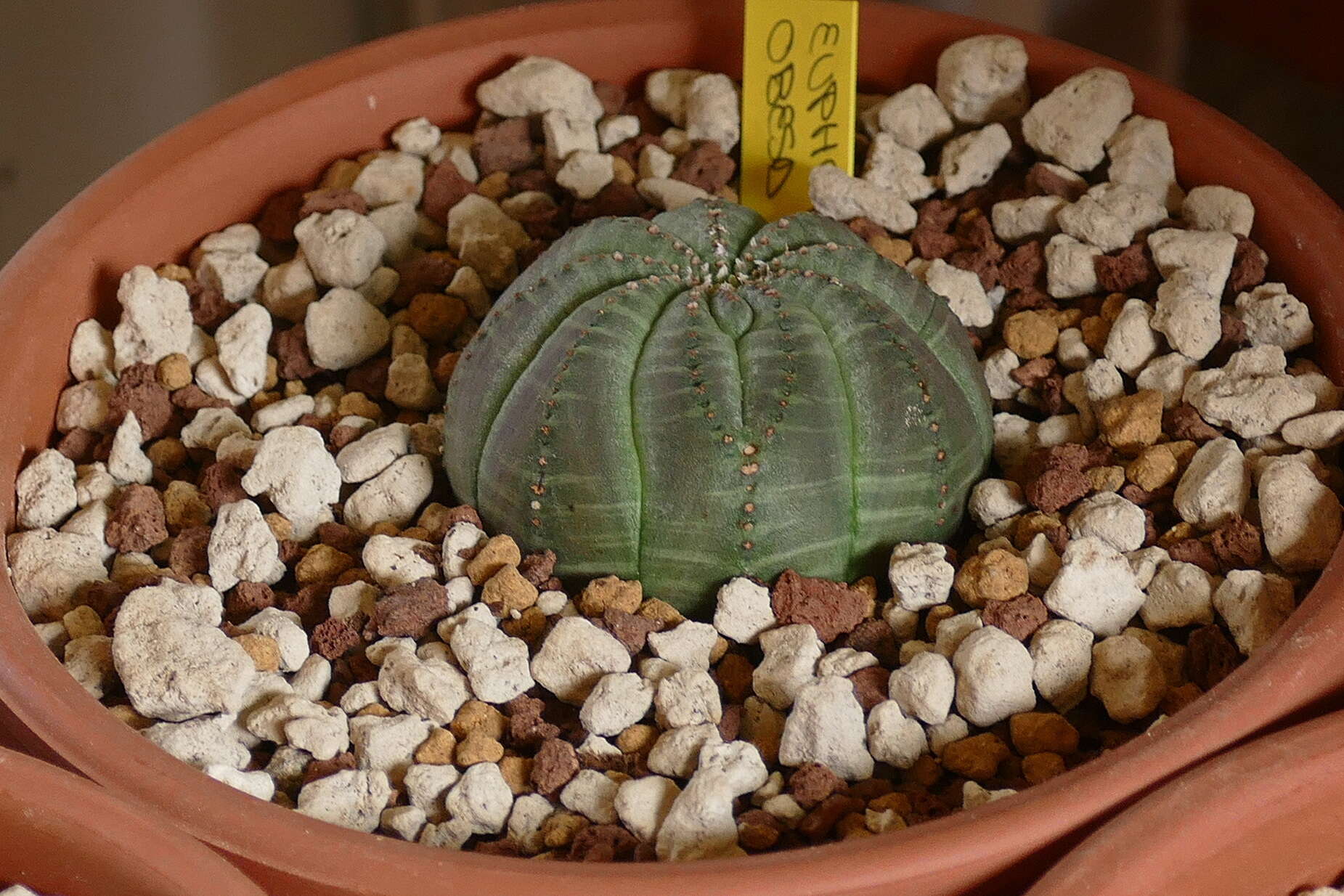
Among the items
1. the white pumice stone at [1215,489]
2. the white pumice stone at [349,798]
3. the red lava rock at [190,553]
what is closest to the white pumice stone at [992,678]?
the white pumice stone at [1215,489]

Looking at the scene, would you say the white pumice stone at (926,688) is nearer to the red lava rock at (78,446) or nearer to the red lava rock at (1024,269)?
the red lava rock at (1024,269)

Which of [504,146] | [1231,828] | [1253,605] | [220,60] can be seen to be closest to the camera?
[1231,828]

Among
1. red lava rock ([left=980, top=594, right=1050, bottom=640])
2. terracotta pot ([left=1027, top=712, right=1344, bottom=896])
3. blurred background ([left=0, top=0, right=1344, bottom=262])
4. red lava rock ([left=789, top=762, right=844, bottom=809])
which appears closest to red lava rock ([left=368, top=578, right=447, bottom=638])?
→ red lava rock ([left=789, top=762, right=844, bottom=809])

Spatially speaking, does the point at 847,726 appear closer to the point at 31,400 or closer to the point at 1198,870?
the point at 1198,870

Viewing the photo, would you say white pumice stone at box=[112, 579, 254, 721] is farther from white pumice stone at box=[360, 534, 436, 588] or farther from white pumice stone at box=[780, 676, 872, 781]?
white pumice stone at box=[780, 676, 872, 781]

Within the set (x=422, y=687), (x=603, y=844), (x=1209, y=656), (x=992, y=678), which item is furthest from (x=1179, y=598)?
(x=422, y=687)

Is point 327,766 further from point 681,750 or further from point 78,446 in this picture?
point 78,446
